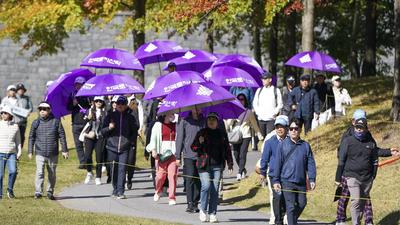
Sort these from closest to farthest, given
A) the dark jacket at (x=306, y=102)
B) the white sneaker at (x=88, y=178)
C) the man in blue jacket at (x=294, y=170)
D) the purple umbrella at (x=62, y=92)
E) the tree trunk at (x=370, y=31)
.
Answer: the man in blue jacket at (x=294, y=170), the white sneaker at (x=88, y=178), the purple umbrella at (x=62, y=92), the dark jacket at (x=306, y=102), the tree trunk at (x=370, y=31)

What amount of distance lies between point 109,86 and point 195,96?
155 inches

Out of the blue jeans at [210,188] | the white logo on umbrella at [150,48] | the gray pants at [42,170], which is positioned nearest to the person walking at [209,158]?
the blue jeans at [210,188]

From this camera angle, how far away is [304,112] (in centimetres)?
2327

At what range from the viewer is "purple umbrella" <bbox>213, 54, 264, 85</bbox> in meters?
24.0

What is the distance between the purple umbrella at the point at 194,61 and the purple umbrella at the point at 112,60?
4.87 feet

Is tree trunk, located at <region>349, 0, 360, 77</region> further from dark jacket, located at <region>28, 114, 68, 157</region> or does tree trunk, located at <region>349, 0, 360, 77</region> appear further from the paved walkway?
dark jacket, located at <region>28, 114, 68, 157</region>

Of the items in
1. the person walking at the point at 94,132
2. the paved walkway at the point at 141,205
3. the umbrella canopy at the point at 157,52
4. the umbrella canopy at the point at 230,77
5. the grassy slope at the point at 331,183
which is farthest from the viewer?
the umbrella canopy at the point at 157,52

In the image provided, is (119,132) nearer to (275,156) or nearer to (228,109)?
(228,109)

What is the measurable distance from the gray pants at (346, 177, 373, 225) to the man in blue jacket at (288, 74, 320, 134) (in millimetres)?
7892

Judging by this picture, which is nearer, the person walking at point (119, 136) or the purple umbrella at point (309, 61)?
the person walking at point (119, 136)

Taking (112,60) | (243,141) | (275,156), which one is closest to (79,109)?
(112,60)

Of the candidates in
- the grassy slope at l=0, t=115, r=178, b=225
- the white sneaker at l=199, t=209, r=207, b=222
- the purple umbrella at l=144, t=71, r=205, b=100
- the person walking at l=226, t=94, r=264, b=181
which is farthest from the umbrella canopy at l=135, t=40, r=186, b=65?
the white sneaker at l=199, t=209, r=207, b=222

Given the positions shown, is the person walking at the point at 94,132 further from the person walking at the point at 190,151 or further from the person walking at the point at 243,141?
the person walking at the point at 190,151

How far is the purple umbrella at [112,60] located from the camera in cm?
2228
